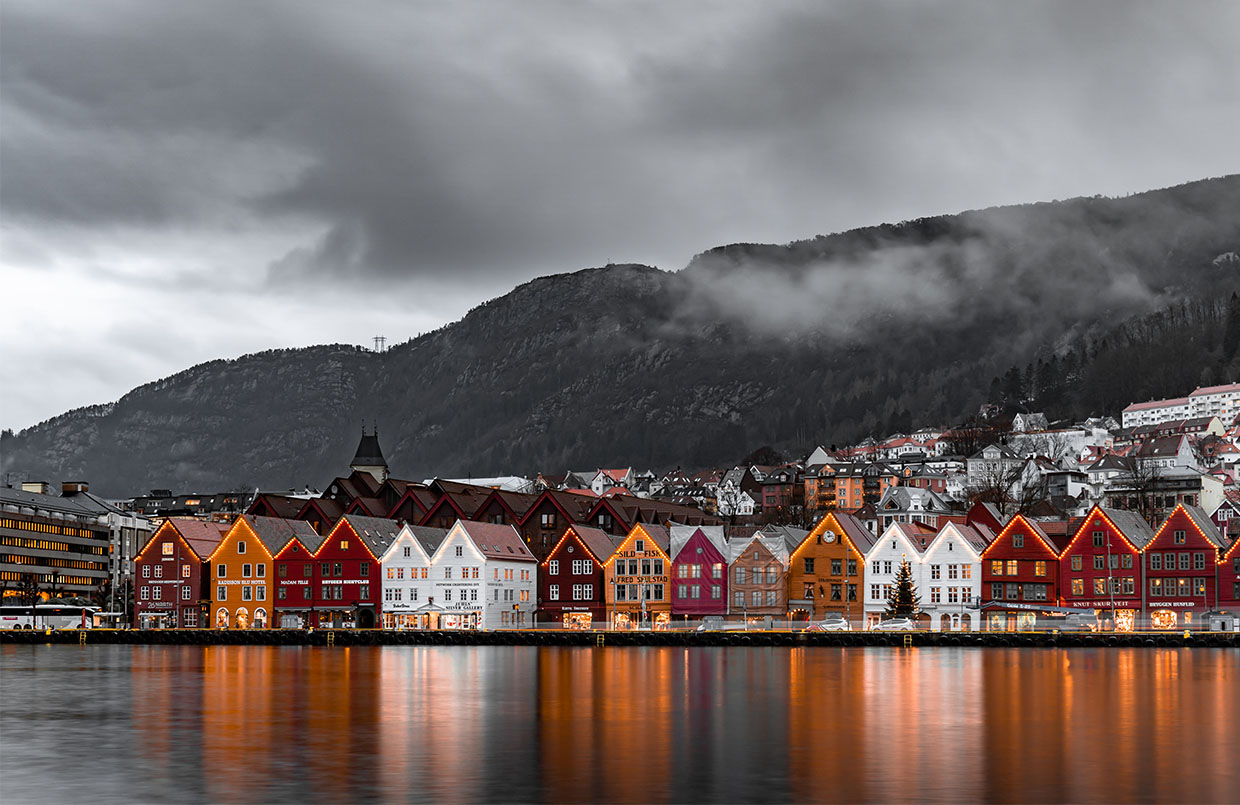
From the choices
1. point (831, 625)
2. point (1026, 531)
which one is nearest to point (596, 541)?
point (831, 625)

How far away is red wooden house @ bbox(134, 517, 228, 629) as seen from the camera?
134375mm

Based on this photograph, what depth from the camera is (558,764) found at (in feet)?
126

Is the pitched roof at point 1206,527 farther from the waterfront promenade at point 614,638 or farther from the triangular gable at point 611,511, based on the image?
the triangular gable at point 611,511

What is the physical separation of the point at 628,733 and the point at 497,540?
88162 millimetres

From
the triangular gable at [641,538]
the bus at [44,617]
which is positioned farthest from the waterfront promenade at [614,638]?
the triangular gable at [641,538]

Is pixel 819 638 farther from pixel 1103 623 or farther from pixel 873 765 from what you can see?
pixel 873 765

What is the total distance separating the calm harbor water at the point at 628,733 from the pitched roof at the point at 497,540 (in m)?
48.0

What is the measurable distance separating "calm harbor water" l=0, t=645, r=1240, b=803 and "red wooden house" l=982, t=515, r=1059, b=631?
143 feet

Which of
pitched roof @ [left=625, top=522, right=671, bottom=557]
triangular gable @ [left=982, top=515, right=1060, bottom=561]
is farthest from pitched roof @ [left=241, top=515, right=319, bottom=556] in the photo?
triangular gable @ [left=982, top=515, right=1060, bottom=561]

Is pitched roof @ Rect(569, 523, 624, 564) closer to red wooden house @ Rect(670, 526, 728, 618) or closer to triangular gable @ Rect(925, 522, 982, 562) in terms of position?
red wooden house @ Rect(670, 526, 728, 618)

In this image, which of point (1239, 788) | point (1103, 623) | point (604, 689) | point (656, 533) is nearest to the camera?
point (1239, 788)

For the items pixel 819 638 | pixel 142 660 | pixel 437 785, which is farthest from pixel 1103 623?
pixel 437 785

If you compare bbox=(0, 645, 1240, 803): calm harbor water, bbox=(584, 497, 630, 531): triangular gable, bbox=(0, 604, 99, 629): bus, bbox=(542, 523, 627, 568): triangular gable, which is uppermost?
bbox=(584, 497, 630, 531): triangular gable

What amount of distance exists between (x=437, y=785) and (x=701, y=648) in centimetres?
7336
